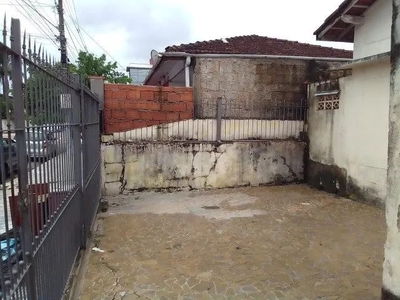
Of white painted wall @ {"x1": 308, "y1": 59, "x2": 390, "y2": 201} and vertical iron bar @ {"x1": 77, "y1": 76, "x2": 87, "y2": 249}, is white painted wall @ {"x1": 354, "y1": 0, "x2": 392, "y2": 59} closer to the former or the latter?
white painted wall @ {"x1": 308, "y1": 59, "x2": 390, "y2": 201}

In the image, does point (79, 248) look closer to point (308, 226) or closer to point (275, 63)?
point (308, 226)

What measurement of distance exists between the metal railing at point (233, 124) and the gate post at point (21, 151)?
5509mm

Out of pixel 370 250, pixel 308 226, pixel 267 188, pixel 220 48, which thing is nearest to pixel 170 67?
pixel 220 48

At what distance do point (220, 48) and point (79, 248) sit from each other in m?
6.64

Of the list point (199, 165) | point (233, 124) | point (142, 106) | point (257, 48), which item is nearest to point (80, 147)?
point (142, 106)

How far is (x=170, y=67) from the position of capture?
10.5m

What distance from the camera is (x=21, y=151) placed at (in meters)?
1.68

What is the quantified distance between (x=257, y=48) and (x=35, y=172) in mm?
8187

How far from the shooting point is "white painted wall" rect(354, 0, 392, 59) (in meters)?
6.36

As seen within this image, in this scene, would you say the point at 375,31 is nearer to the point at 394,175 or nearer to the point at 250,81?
the point at 250,81

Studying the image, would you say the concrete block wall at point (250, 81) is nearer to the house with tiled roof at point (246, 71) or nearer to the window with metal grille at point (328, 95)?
the house with tiled roof at point (246, 71)

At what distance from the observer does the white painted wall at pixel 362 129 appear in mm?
5844

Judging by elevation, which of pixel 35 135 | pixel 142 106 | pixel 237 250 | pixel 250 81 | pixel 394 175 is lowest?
pixel 237 250

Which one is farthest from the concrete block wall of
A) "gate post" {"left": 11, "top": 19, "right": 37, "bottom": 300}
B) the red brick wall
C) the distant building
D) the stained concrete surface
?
the distant building
